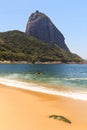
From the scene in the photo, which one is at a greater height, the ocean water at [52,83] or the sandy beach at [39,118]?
the sandy beach at [39,118]

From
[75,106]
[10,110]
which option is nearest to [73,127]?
[10,110]

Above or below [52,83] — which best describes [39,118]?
above

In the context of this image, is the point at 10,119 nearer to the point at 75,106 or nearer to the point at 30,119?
the point at 30,119

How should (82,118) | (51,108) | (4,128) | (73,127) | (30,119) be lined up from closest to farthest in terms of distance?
(4,128) → (73,127) → (30,119) → (82,118) → (51,108)

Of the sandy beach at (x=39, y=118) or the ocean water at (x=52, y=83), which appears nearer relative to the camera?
the sandy beach at (x=39, y=118)

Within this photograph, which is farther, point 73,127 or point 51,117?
point 51,117

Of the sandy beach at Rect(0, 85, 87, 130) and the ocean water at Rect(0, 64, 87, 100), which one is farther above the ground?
the sandy beach at Rect(0, 85, 87, 130)

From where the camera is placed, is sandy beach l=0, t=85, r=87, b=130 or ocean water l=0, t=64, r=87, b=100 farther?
ocean water l=0, t=64, r=87, b=100

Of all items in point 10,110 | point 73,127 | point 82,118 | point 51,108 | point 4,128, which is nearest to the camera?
point 4,128

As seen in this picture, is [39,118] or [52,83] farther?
[52,83]

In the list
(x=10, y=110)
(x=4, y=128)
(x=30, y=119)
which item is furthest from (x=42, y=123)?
(x=10, y=110)

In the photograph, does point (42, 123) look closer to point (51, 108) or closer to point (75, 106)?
point (51, 108)
